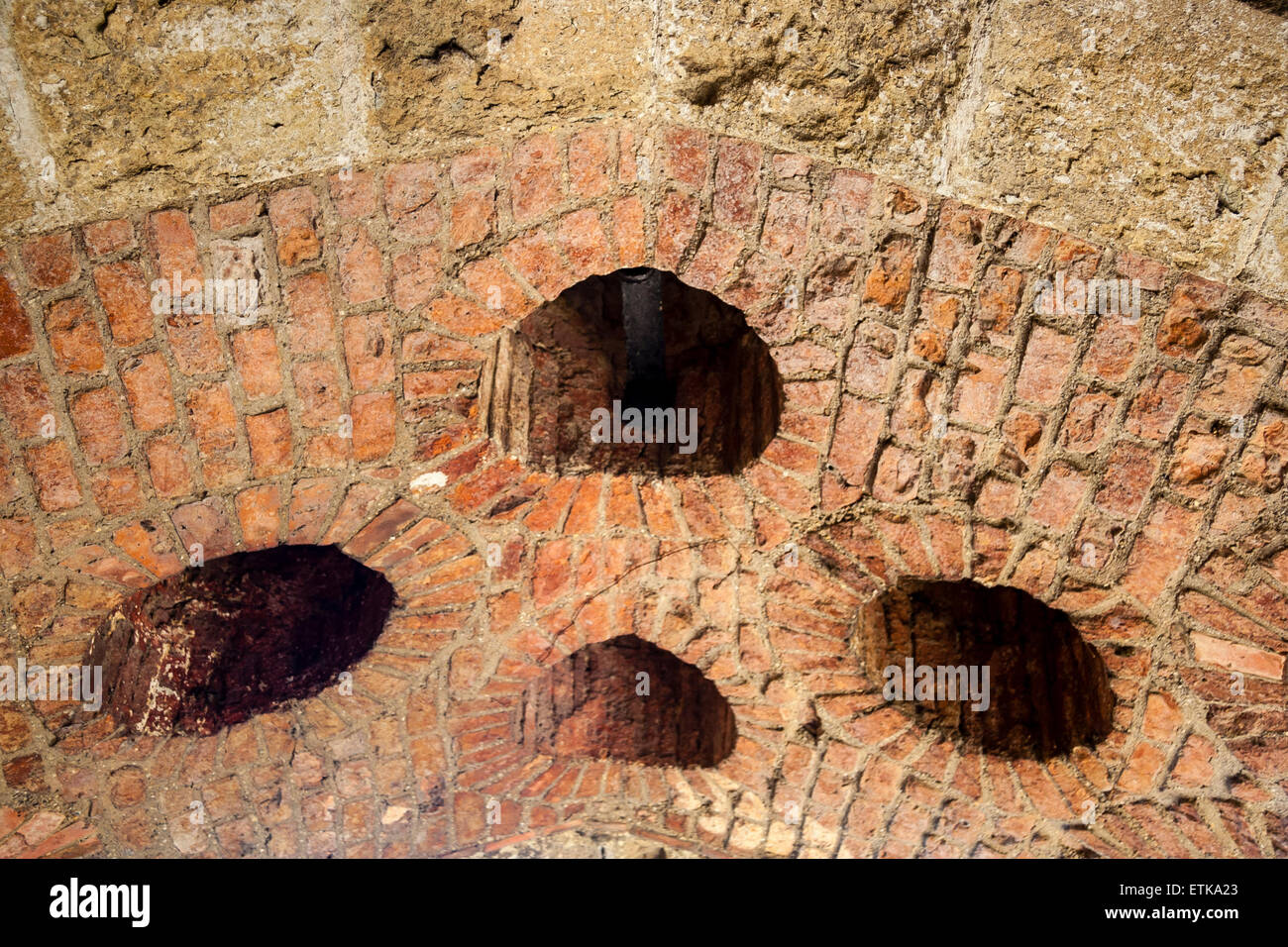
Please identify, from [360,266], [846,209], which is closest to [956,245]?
[846,209]

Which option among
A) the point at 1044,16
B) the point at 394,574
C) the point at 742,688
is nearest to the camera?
the point at 1044,16

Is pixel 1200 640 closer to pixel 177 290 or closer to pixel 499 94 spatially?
pixel 499 94

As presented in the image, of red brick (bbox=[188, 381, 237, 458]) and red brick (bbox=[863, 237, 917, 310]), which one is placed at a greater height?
red brick (bbox=[863, 237, 917, 310])

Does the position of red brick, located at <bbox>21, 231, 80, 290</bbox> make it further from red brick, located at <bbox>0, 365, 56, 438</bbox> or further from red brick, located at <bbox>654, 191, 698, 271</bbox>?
red brick, located at <bbox>654, 191, 698, 271</bbox>

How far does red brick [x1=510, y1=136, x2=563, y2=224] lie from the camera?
96.4 inches

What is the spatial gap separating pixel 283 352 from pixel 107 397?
0.42 metres

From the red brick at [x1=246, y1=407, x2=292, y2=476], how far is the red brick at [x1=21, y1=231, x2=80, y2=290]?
51cm

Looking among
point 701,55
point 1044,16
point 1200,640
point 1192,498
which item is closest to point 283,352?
point 701,55

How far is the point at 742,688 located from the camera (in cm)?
321

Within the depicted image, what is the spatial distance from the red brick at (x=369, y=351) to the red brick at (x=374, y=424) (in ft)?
0.13

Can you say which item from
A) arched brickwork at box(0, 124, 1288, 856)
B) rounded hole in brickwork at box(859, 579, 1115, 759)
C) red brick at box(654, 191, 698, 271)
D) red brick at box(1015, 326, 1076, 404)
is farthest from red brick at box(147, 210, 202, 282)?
rounded hole in brickwork at box(859, 579, 1115, 759)

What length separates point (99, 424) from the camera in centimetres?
244

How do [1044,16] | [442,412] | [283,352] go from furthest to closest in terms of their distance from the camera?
[442,412]
[283,352]
[1044,16]

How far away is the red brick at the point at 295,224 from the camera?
238 cm
